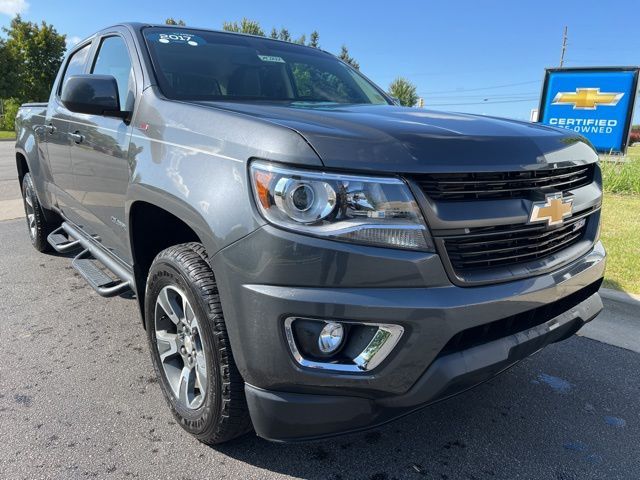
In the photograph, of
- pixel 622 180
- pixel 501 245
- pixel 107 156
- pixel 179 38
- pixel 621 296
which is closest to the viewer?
pixel 501 245

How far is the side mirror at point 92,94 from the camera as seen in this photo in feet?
8.30

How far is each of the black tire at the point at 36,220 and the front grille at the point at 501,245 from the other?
4.50m

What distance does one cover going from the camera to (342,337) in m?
1.70

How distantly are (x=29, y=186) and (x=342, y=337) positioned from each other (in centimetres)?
472

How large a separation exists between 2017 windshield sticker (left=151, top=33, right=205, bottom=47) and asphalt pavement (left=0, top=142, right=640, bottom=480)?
188 cm

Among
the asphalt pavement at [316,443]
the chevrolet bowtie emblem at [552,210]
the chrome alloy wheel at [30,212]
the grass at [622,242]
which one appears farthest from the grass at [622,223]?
the chrome alloy wheel at [30,212]

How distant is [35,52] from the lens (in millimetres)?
37344

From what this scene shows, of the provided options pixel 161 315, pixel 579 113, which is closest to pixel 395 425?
pixel 161 315

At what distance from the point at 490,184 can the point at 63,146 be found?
311cm

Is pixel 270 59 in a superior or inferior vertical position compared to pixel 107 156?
superior

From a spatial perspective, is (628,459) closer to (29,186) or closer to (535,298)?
(535,298)

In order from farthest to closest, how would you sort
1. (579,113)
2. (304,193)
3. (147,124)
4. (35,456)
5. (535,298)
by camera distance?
(579,113) → (147,124) → (35,456) → (535,298) → (304,193)

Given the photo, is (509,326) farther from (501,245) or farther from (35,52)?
(35,52)

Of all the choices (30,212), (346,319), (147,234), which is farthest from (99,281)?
(30,212)
